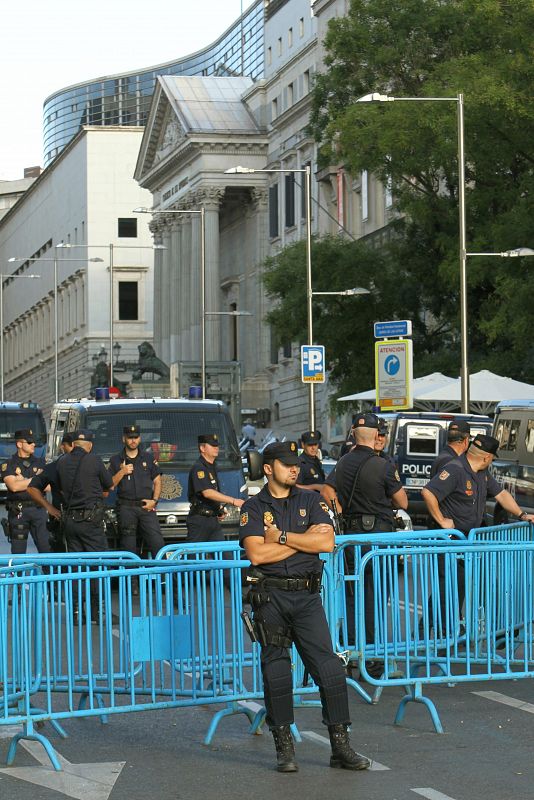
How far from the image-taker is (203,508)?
1739cm

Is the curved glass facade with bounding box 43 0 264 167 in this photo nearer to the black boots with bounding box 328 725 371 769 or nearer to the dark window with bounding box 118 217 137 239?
the dark window with bounding box 118 217 137 239

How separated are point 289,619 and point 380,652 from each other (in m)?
1.65

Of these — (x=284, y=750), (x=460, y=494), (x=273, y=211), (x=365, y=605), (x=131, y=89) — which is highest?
(x=131, y=89)

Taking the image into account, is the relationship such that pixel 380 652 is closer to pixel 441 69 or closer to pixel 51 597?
pixel 51 597

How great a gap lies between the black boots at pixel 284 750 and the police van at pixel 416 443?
19477 mm

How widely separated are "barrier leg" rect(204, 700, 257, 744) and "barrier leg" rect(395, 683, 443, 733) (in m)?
0.81

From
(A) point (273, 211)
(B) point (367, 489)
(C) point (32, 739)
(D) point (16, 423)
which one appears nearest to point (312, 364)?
(D) point (16, 423)

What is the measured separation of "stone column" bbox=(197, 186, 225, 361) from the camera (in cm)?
8844

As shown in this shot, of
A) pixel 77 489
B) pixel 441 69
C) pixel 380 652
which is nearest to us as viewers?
pixel 380 652

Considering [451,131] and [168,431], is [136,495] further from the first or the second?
[451,131]

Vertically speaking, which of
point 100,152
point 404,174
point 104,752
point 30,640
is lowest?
point 104,752

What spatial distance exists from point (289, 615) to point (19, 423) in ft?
114

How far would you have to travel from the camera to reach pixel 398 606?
10.6m

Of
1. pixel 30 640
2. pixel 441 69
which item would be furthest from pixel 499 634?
pixel 441 69
